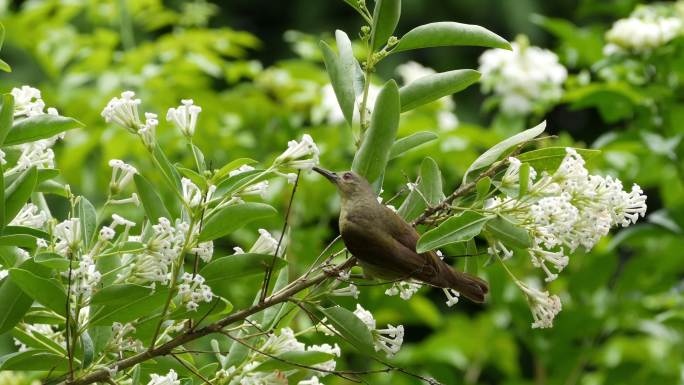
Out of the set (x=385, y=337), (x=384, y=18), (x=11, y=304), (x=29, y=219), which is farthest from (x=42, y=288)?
(x=384, y=18)

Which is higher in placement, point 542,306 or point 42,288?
point 42,288

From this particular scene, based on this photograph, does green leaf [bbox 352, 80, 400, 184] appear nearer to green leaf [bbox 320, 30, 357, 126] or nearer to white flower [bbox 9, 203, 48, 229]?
green leaf [bbox 320, 30, 357, 126]

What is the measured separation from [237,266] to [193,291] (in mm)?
68

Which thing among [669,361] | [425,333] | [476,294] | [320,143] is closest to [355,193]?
[476,294]

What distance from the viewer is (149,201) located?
1.26 m

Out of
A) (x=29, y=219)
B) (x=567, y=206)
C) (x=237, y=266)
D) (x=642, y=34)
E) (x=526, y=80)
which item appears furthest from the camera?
(x=526, y=80)

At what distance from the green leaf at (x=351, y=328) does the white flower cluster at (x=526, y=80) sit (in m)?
2.07

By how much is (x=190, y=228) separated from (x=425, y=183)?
308 mm

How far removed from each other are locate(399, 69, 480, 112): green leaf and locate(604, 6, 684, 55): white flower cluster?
161 cm

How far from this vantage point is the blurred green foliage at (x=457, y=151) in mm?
2863

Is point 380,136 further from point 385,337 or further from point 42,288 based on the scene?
point 42,288

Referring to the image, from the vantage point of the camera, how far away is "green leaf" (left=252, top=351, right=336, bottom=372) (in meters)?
1.26

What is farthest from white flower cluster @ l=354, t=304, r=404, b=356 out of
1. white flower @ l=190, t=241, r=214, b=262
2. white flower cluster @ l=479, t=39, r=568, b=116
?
white flower cluster @ l=479, t=39, r=568, b=116

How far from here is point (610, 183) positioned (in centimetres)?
121
